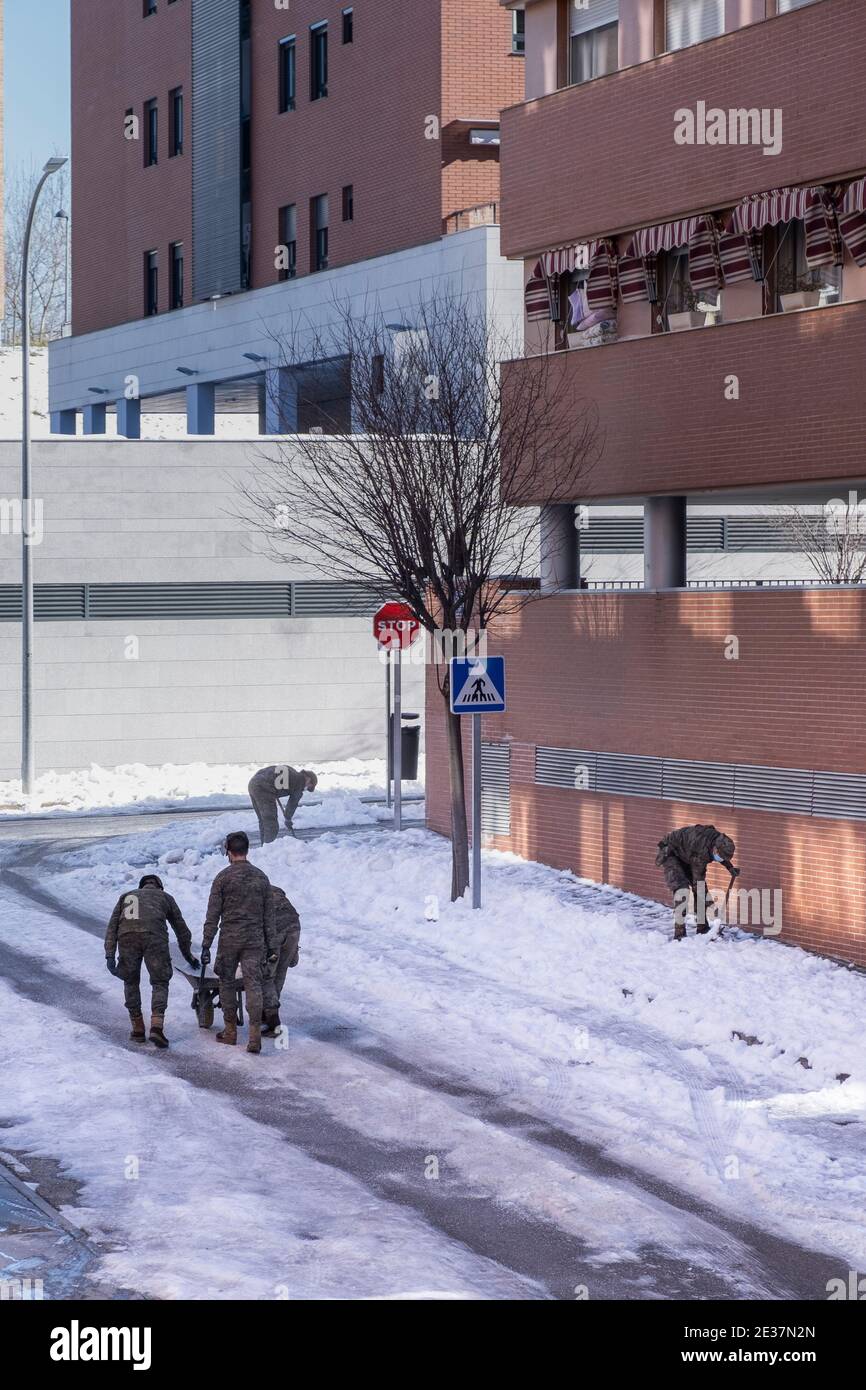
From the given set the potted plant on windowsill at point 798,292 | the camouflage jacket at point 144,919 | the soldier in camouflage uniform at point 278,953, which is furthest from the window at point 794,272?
the camouflage jacket at point 144,919

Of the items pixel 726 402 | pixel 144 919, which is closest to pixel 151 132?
pixel 726 402

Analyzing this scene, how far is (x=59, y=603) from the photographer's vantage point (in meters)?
34.5

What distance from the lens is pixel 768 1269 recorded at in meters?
9.24

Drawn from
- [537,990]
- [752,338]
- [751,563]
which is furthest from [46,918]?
[751,563]

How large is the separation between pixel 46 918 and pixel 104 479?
53.1 ft

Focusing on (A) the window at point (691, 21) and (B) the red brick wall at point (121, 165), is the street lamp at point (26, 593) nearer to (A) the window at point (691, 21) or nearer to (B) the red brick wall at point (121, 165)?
(A) the window at point (691, 21)

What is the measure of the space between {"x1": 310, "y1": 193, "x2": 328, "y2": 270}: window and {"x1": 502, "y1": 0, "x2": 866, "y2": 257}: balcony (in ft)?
72.1

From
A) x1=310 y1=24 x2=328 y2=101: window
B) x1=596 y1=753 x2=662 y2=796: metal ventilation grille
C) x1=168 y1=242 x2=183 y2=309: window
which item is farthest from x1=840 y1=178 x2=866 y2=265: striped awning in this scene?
x1=168 y1=242 x2=183 y2=309: window

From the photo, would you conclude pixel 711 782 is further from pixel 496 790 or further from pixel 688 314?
pixel 688 314

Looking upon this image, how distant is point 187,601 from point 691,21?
58.3 ft

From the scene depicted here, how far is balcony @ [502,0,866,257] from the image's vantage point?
17578 mm

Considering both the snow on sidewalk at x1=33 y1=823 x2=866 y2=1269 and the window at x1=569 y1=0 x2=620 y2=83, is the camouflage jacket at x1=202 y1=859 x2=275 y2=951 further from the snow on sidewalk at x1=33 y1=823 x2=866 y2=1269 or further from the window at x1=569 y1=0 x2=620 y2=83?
the window at x1=569 y1=0 x2=620 y2=83

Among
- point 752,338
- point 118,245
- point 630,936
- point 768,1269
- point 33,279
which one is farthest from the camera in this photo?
point 33,279

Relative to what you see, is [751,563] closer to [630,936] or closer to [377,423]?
[377,423]
